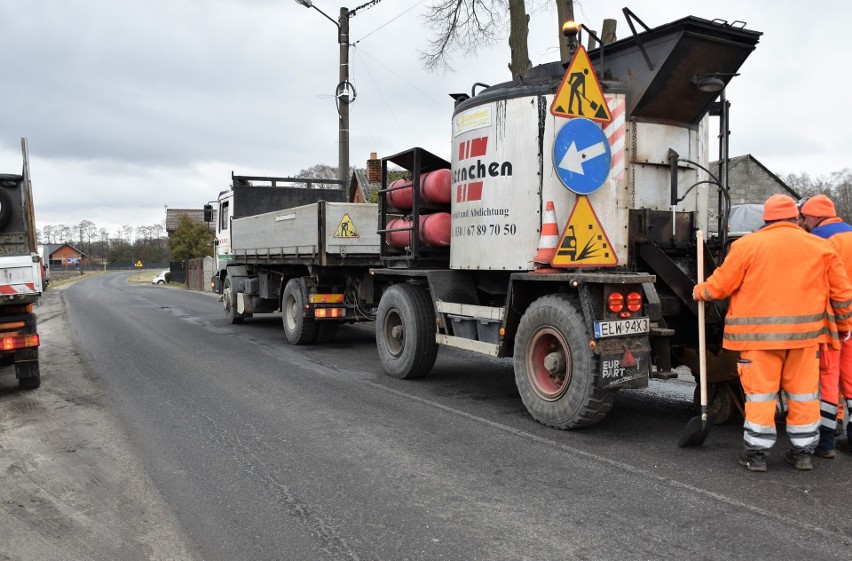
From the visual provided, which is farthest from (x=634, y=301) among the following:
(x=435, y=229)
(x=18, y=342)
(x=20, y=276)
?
(x=18, y=342)

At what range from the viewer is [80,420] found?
241 inches

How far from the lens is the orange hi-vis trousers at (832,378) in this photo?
4.57 m

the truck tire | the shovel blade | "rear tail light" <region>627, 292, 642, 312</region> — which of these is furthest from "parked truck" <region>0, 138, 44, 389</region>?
the shovel blade

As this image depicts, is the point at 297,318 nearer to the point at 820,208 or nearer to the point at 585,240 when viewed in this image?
the point at 585,240

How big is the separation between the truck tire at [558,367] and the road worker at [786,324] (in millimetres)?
1107

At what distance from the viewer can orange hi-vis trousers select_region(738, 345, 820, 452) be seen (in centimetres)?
429

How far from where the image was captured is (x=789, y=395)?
4.36 m

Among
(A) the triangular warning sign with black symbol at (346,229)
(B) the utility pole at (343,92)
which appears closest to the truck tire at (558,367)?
(A) the triangular warning sign with black symbol at (346,229)

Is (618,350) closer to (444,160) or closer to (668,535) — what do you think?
(668,535)

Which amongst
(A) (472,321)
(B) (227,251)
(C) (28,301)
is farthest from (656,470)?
(B) (227,251)

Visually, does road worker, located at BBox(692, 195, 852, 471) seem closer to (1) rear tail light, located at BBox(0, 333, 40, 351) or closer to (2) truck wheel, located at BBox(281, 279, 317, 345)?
(1) rear tail light, located at BBox(0, 333, 40, 351)

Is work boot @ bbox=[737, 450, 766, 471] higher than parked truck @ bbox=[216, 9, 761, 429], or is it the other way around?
parked truck @ bbox=[216, 9, 761, 429]

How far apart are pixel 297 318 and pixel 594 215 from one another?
6838mm

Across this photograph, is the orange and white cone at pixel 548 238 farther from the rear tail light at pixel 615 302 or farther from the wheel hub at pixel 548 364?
the rear tail light at pixel 615 302
